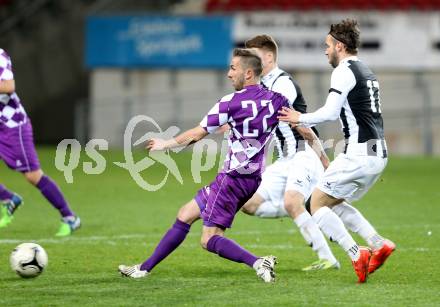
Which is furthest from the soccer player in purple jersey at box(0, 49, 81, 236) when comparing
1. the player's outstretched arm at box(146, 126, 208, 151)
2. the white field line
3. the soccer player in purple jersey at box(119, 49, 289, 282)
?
the player's outstretched arm at box(146, 126, 208, 151)

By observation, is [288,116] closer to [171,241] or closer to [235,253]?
[235,253]

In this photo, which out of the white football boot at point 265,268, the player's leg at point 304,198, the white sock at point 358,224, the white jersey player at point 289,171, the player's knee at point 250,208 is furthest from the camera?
the player's knee at point 250,208

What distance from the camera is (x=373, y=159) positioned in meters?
8.28

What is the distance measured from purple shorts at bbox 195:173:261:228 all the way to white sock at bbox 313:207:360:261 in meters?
0.64

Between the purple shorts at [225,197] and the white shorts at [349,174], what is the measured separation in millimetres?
616

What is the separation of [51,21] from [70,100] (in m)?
2.10

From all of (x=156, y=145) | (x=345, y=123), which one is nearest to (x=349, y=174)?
(x=345, y=123)

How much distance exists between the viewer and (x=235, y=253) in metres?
7.85

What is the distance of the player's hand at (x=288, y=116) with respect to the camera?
26.1 ft

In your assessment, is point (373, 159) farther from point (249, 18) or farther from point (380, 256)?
point (249, 18)

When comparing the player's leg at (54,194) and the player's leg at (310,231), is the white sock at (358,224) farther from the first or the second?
the player's leg at (54,194)

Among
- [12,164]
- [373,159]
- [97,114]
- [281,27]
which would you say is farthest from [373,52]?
[373,159]

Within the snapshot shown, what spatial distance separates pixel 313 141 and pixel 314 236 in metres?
0.81

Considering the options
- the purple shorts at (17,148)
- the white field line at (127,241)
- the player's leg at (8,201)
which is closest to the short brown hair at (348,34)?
the white field line at (127,241)
